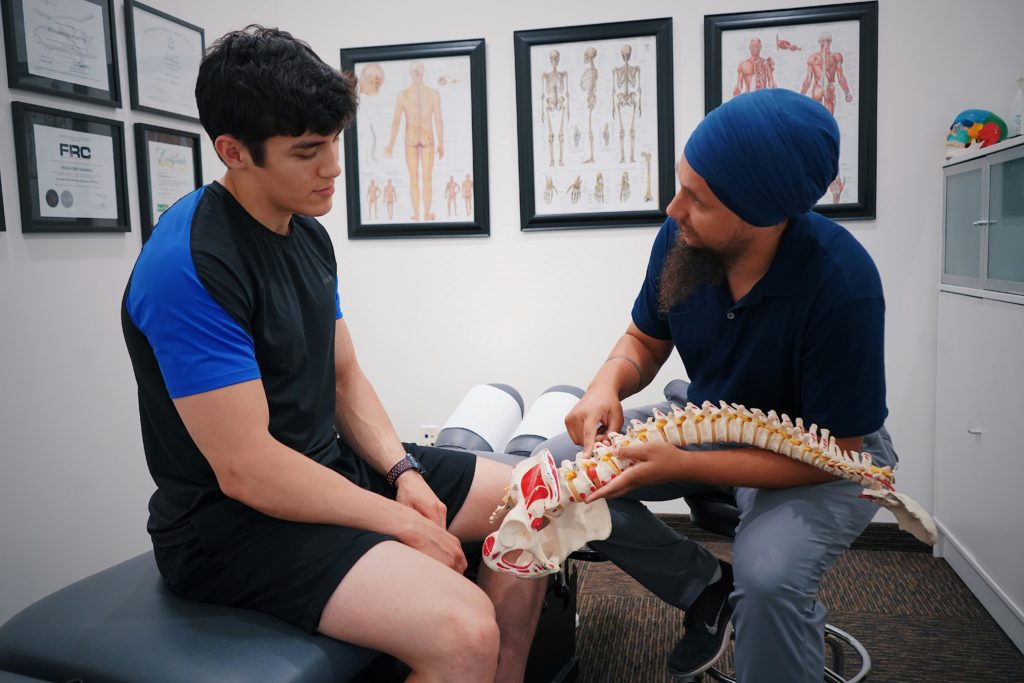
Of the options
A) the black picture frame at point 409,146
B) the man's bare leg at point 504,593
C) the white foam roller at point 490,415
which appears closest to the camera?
the man's bare leg at point 504,593

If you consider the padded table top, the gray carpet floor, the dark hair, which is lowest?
the gray carpet floor

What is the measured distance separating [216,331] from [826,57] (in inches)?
89.9

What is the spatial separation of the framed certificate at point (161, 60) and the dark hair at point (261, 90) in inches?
45.3

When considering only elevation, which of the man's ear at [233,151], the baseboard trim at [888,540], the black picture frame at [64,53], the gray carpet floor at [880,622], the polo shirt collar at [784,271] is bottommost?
the gray carpet floor at [880,622]

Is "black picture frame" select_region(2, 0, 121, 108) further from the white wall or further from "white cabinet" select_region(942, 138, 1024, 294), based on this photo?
"white cabinet" select_region(942, 138, 1024, 294)

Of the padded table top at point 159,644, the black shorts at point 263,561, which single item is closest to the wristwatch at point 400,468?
the black shorts at point 263,561

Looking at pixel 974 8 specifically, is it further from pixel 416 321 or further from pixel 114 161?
pixel 114 161

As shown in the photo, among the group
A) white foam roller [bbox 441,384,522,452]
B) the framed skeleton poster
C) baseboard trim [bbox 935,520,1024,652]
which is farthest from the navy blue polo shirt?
the framed skeleton poster

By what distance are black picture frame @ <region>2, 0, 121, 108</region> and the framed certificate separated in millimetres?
84

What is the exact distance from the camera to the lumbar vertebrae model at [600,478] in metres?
1.33

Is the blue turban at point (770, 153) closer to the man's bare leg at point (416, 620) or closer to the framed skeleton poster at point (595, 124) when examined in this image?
the man's bare leg at point (416, 620)

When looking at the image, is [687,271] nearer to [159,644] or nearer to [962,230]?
[159,644]

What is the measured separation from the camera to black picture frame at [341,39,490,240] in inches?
115

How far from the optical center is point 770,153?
1.33m
